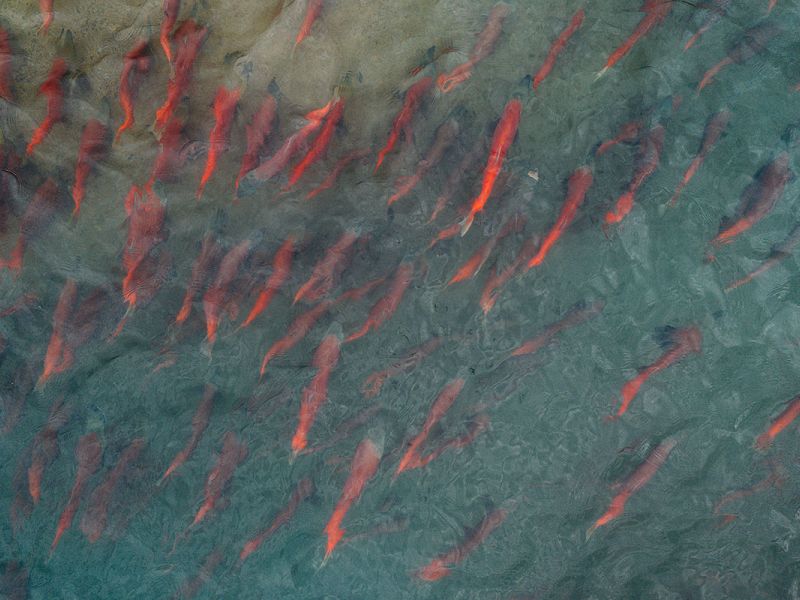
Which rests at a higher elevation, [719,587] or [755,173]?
[755,173]

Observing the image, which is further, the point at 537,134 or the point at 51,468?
the point at 537,134

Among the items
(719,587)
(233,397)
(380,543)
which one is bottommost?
(719,587)

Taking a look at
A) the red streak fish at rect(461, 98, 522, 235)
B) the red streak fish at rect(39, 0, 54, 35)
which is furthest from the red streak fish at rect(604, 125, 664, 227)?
the red streak fish at rect(39, 0, 54, 35)

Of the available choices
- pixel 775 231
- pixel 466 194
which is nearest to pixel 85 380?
pixel 466 194

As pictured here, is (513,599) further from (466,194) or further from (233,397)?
(466,194)

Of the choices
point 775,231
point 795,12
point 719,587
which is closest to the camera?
point 719,587

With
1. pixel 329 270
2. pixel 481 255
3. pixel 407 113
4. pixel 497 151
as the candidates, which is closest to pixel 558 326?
pixel 481 255

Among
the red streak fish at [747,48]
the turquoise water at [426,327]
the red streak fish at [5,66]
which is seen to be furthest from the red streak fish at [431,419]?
the red streak fish at [5,66]
